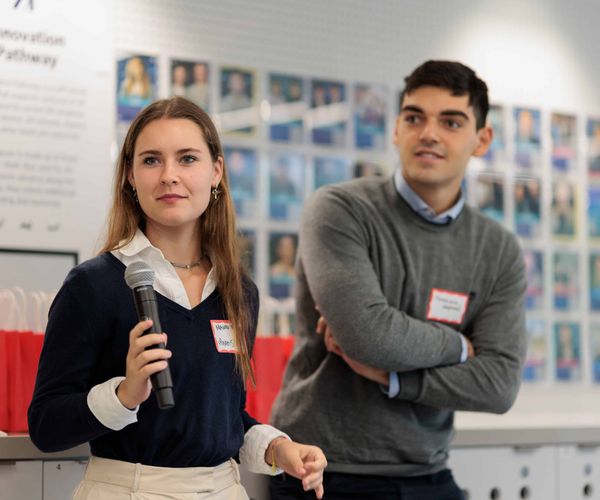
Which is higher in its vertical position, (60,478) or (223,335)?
(223,335)

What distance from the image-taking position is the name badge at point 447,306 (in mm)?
2764

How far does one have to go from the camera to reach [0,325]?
2.99m

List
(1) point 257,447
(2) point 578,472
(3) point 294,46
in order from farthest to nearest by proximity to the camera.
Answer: (3) point 294,46
(2) point 578,472
(1) point 257,447

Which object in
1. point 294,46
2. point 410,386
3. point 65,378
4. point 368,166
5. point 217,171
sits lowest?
point 410,386

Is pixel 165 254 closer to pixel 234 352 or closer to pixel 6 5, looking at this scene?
pixel 234 352

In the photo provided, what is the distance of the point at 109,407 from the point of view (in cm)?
178

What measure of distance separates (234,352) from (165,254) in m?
0.26

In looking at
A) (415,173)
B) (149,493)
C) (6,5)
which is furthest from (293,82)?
(149,493)

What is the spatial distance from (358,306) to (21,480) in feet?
3.29

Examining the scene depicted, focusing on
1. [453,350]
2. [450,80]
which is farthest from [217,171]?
[450,80]

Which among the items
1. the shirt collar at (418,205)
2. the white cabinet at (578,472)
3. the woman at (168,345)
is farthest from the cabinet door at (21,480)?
the white cabinet at (578,472)

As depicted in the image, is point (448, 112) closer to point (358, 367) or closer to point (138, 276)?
point (358, 367)

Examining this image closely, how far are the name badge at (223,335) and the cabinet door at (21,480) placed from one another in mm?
789

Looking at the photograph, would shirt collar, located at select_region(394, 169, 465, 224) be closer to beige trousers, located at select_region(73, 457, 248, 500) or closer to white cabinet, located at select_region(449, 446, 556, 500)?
white cabinet, located at select_region(449, 446, 556, 500)
